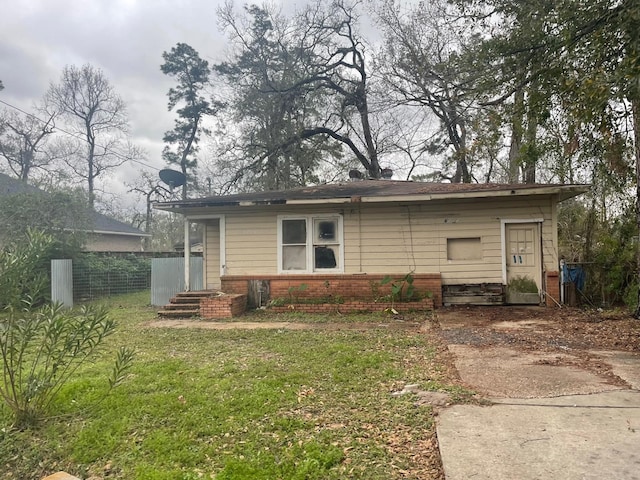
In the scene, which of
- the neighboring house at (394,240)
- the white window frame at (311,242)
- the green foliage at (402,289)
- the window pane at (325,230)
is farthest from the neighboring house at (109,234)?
the green foliage at (402,289)

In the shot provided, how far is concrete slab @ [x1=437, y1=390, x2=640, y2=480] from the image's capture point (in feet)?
7.72

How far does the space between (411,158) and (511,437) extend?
19523 mm

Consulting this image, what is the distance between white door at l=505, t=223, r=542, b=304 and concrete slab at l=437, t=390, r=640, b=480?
6102mm

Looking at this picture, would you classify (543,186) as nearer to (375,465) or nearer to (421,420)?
(421,420)

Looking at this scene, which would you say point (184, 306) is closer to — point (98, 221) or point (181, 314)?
point (181, 314)

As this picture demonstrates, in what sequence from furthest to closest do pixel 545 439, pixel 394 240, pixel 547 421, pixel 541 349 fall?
pixel 394 240 → pixel 541 349 → pixel 547 421 → pixel 545 439

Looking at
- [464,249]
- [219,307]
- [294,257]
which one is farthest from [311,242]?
[464,249]

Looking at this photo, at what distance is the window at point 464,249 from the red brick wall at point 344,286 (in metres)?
0.68

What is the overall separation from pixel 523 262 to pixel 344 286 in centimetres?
417

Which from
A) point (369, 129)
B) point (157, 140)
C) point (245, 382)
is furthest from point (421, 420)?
point (157, 140)

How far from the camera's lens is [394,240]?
32.3ft

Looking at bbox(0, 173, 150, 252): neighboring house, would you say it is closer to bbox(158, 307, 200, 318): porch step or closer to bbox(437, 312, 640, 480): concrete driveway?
bbox(158, 307, 200, 318): porch step

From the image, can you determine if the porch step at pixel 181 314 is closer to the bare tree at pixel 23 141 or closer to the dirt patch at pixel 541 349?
the dirt patch at pixel 541 349

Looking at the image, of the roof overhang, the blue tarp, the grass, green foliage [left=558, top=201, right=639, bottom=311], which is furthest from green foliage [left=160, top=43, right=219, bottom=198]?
the grass
